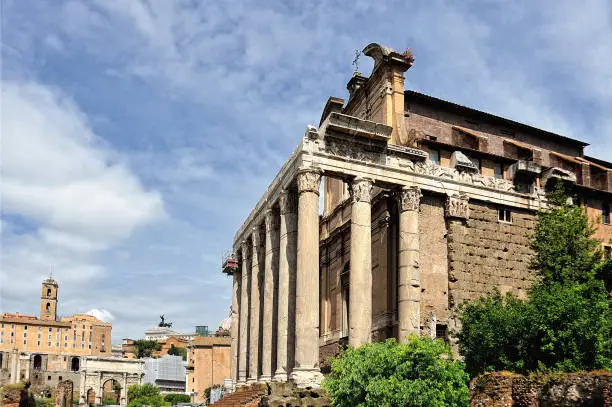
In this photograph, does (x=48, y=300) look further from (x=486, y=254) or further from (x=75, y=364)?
(x=486, y=254)

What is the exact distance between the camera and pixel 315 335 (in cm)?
2555

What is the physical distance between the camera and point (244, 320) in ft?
119

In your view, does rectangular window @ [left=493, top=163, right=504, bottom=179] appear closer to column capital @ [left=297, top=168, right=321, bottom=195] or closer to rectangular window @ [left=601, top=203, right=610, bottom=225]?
rectangular window @ [left=601, top=203, right=610, bottom=225]

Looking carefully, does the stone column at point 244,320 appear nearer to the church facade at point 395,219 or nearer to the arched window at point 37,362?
the church facade at point 395,219

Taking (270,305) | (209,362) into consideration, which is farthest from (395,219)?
(209,362)

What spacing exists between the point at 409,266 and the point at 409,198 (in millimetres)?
2818

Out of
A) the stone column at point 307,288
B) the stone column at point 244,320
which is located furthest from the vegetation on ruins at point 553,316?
the stone column at point 244,320

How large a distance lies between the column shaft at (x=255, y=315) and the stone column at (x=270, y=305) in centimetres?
144

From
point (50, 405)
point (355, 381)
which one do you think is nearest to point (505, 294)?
point (355, 381)

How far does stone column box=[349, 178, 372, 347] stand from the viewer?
25.8m

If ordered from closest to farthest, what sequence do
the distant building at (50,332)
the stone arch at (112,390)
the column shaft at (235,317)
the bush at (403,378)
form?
the bush at (403,378), the column shaft at (235,317), the stone arch at (112,390), the distant building at (50,332)

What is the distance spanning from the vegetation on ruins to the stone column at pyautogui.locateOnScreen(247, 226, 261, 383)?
1017 cm

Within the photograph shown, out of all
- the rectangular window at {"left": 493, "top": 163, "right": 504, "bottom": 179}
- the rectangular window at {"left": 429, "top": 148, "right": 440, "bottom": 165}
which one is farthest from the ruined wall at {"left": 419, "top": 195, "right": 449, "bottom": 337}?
the rectangular window at {"left": 493, "top": 163, "right": 504, "bottom": 179}

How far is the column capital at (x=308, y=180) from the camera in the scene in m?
26.9
